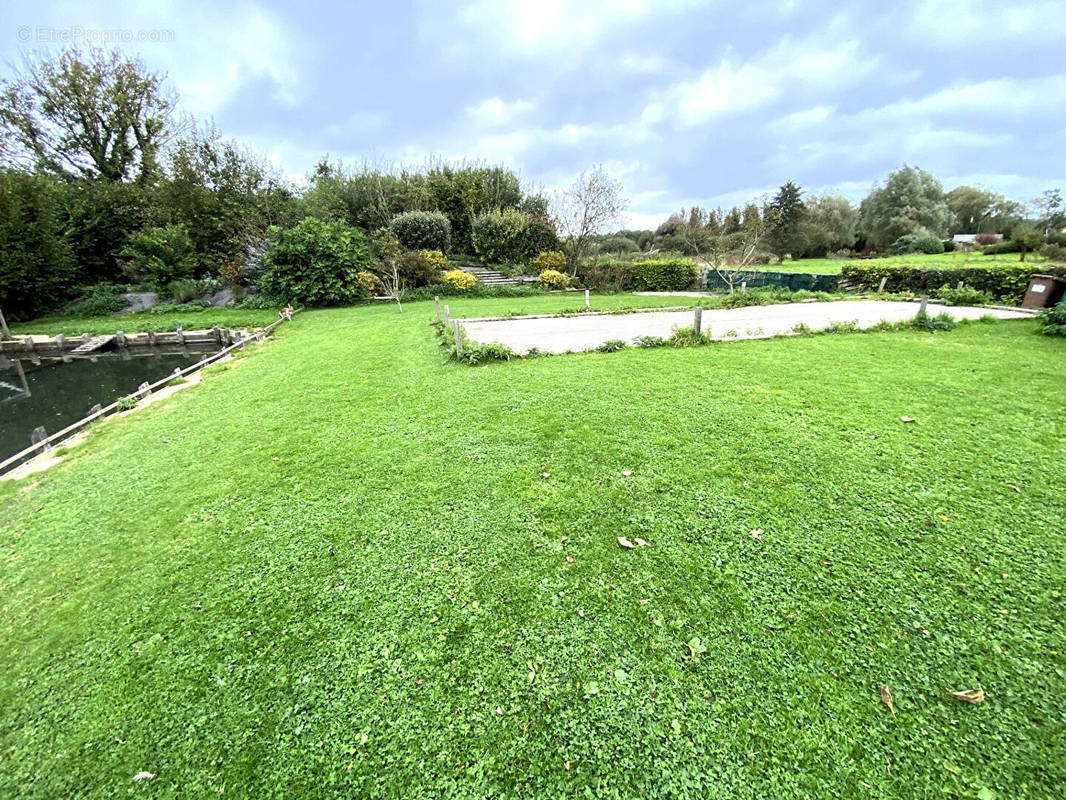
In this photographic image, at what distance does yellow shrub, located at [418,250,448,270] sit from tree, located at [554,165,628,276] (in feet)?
19.2

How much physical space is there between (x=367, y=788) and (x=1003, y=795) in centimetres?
205

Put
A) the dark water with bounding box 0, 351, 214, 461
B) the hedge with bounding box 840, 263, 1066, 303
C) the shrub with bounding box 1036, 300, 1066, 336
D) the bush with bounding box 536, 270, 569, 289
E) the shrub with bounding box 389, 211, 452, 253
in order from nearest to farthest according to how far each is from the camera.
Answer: the dark water with bounding box 0, 351, 214, 461, the shrub with bounding box 1036, 300, 1066, 336, the hedge with bounding box 840, 263, 1066, 303, the bush with bounding box 536, 270, 569, 289, the shrub with bounding box 389, 211, 452, 253

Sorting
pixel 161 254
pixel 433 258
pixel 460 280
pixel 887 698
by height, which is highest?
pixel 161 254

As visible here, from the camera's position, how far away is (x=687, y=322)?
361 inches

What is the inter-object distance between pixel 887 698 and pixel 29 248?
21466 mm

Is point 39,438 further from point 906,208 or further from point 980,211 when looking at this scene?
point 980,211

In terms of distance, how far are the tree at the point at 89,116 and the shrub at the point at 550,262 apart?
54.3 ft

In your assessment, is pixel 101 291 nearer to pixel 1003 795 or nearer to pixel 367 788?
pixel 367 788

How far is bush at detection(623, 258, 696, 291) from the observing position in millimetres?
18672

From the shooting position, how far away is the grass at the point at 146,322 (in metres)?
11.9

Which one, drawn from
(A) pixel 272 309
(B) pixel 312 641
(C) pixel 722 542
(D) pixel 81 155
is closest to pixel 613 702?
(C) pixel 722 542

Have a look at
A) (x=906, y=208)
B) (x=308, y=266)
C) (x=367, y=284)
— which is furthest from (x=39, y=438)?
(x=906, y=208)

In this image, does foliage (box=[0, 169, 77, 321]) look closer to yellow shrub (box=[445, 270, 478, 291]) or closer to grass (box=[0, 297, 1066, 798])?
yellow shrub (box=[445, 270, 478, 291])

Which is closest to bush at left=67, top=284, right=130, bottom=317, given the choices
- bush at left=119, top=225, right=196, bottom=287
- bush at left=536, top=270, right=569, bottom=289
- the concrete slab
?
bush at left=119, top=225, right=196, bottom=287
